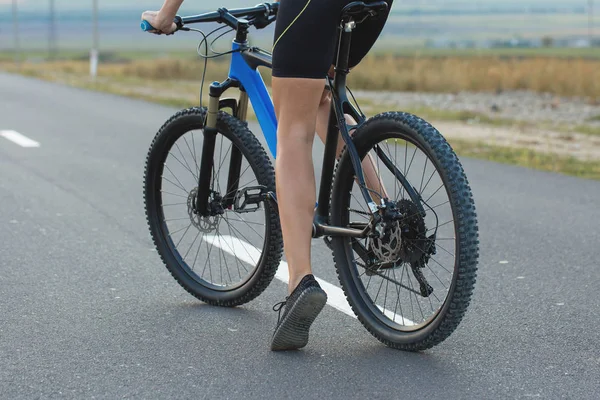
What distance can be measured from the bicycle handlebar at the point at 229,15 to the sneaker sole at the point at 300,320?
3.96ft

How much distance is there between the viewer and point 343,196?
4.18 m

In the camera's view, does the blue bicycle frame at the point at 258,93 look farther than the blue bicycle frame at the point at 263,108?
Yes

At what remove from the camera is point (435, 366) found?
3893 mm

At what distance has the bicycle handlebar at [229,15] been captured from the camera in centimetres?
438

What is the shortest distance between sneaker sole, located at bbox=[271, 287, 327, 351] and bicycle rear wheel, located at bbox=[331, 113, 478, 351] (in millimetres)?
265

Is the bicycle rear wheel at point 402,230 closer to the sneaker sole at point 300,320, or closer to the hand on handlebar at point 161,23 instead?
the sneaker sole at point 300,320

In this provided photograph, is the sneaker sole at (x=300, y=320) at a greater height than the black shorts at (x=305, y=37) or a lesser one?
lesser

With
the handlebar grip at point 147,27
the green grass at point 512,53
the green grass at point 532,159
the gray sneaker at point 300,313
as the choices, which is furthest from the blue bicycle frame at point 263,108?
the green grass at point 512,53

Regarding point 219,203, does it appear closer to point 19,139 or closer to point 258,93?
point 258,93

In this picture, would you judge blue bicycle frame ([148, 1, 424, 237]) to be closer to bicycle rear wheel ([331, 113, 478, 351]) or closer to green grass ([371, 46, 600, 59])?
bicycle rear wheel ([331, 113, 478, 351])

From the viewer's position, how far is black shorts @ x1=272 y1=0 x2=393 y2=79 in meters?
3.85

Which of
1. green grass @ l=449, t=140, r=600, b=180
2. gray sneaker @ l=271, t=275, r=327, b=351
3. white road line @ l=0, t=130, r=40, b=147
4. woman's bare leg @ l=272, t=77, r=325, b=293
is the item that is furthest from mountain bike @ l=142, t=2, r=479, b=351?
white road line @ l=0, t=130, r=40, b=147

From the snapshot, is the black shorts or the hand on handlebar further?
the hand on handlebar

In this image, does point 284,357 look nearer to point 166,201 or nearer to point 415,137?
point 415,137
